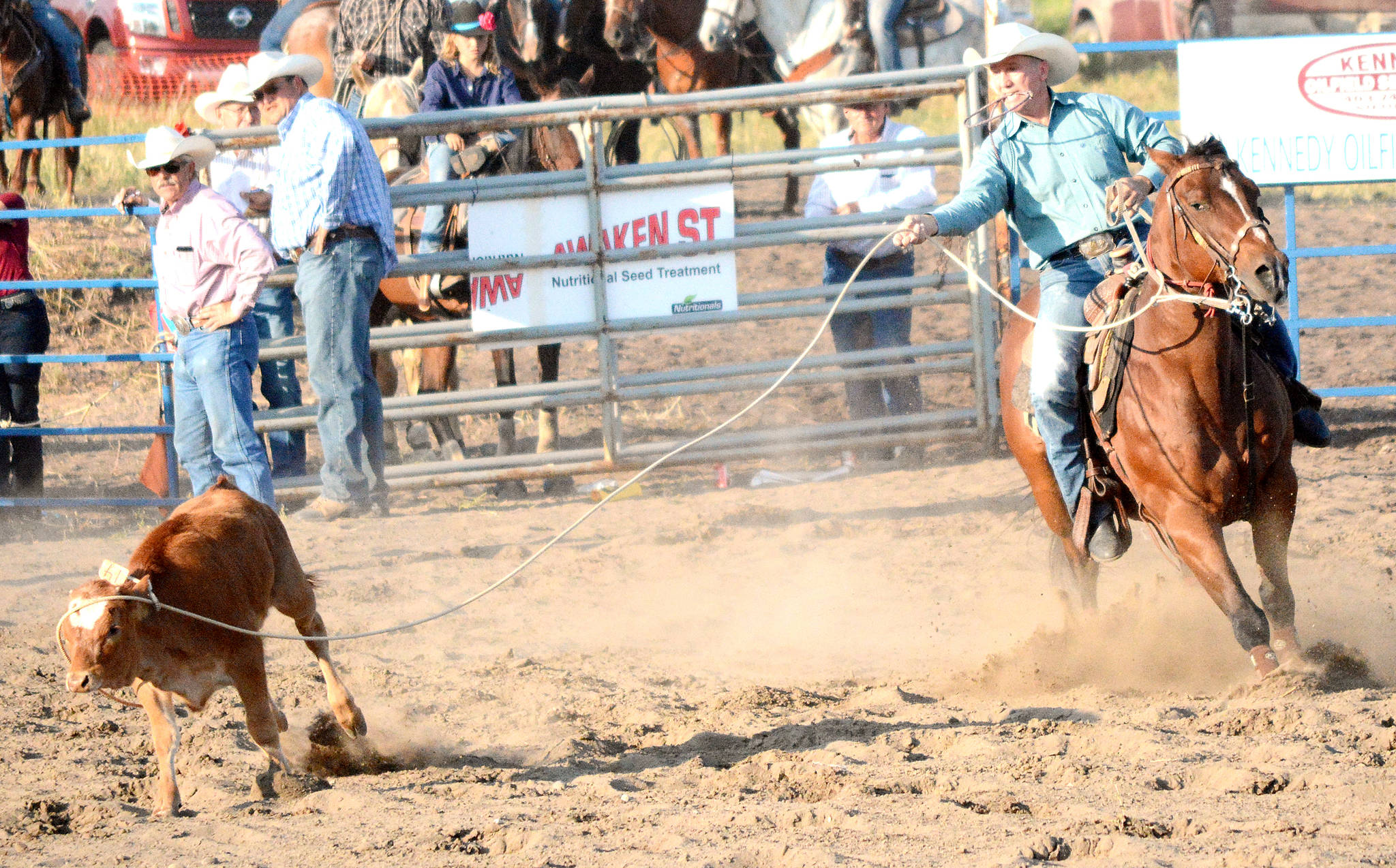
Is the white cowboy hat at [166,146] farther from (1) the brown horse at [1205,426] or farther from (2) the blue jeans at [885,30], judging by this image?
(2) the blue jeans at [885,30]

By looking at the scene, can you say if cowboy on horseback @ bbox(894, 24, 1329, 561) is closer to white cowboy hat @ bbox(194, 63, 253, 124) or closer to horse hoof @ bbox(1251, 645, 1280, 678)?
horse hoof @ bbox(1251, 645, 1280, 678)

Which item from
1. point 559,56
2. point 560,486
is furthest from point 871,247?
point 559,56

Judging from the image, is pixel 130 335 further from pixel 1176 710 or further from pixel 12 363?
pixel 1176 710

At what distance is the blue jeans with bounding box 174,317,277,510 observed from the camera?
23.3 feet

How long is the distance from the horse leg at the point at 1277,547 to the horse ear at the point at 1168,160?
1.14m

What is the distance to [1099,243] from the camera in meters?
5.73

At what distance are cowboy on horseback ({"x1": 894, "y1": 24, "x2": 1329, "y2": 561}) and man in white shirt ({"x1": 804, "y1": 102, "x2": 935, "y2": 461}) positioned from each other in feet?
10.0

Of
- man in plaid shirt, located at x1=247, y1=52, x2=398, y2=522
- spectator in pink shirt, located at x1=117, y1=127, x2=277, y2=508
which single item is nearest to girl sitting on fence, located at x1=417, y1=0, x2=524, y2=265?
man in plaid shirt, located at x1=247, y1=52, x2=398, y2=522

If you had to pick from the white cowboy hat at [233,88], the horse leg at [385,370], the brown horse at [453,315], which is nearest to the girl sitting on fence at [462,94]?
the brown horse at [453,315]

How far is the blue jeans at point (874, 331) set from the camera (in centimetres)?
922

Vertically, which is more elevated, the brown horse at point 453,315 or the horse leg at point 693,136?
the horse leg at point 693,136

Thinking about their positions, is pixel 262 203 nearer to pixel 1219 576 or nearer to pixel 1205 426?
pixel 1205 426

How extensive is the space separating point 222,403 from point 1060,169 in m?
3.99

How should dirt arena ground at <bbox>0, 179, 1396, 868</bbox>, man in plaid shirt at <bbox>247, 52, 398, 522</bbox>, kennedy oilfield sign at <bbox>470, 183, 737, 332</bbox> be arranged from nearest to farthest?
dirt arena ground at <bbox>0, 179, 1396, 868</bbox> → man in plaid shirt at <bbox>247, 52, 398, 522</bbox> → kennedy oilfield sign at <bbox>470, 183, 737, 332</bbox>
